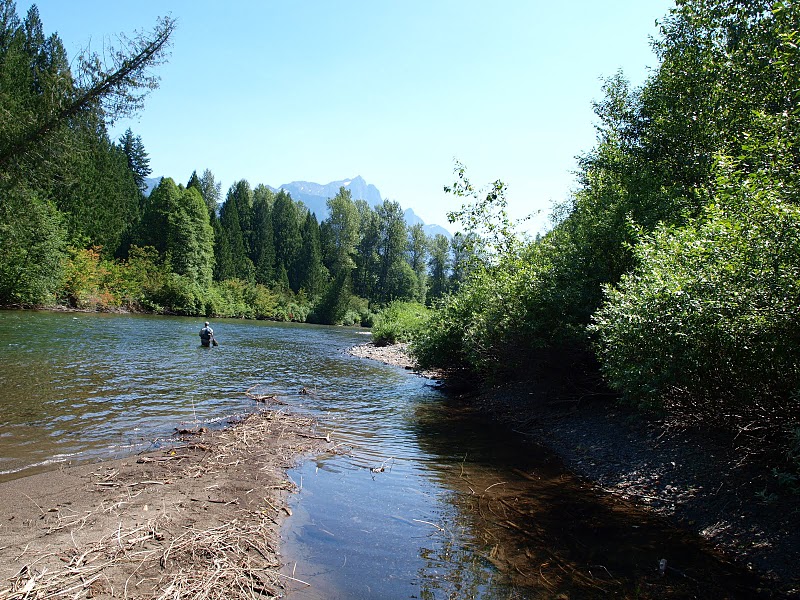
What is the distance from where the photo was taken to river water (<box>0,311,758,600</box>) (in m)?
5.83

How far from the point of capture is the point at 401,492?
8648mm

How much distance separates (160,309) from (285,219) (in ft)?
161

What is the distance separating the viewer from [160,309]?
62.5 m

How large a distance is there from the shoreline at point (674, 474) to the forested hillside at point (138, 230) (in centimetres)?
878

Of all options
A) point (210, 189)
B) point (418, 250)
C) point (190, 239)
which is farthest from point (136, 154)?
point (418, 250)

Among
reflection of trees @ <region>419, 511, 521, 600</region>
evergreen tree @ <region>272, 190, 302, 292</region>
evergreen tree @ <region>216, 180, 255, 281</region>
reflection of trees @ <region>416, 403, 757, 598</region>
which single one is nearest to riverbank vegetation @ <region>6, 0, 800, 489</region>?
reflection of trees @ <region>416, 403, 757, 598</region>

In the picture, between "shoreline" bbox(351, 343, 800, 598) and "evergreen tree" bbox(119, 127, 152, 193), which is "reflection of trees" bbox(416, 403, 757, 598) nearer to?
"shoreline" bbox(351, 343, 800, 598)

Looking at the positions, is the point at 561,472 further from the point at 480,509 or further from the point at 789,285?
the point at 789,285

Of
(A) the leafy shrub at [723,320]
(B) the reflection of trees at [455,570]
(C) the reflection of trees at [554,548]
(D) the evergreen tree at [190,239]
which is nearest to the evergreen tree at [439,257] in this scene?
(D) the evergreen tree at [190,239]

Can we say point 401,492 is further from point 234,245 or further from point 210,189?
point 210,189

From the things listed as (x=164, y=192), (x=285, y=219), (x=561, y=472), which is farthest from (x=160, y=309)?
(x=561, y=472)

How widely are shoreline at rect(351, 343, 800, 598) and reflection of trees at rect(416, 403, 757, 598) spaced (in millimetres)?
395

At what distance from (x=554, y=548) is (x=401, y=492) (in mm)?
2858

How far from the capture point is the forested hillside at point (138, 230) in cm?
1026
